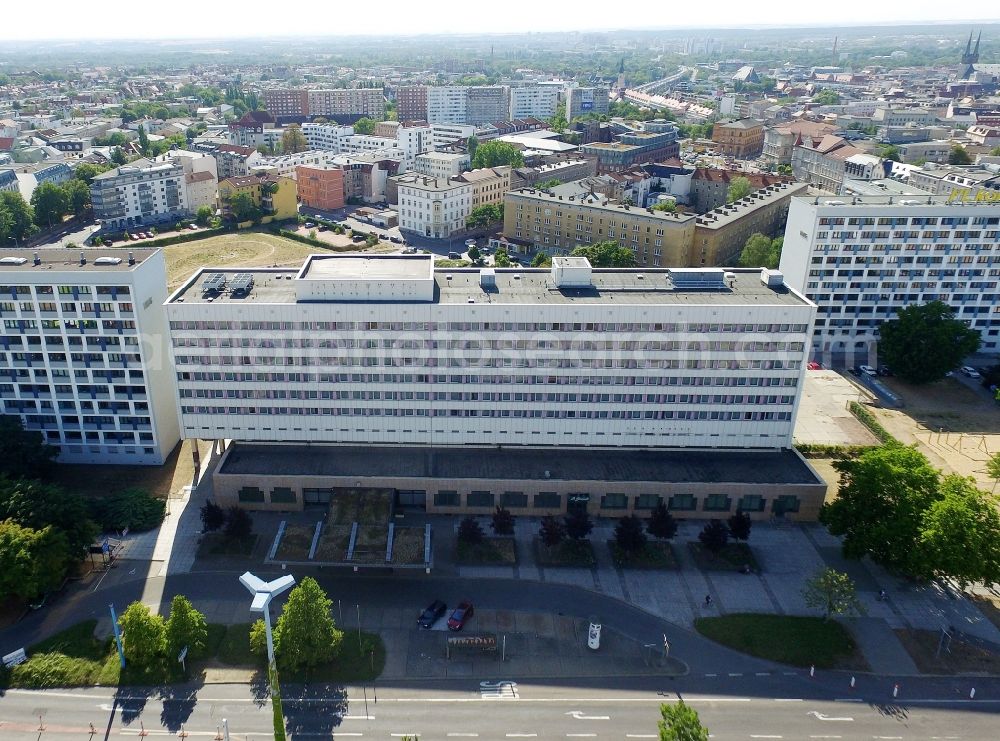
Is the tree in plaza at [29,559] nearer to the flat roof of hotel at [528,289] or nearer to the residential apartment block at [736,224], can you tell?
the flat roof of hotel at [528,289]

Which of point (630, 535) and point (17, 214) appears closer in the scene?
point (630, 535)

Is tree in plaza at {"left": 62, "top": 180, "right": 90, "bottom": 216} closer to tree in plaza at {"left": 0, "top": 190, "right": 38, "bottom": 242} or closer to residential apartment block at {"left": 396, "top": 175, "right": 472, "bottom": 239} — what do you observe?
tree in plaza at {"left": 0, "top": 190, "right": 38, "bottom": 242}

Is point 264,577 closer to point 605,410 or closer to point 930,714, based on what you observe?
point 605,410

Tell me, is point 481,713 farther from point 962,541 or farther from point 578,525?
point 962,541

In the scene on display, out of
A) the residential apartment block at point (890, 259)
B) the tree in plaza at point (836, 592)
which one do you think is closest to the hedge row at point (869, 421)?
the residential apartment block at point (890, 259)

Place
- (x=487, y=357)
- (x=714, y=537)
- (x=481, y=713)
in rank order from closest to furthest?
(x=481, y=713) → (x=714, y=537) → (x=487, y=357)

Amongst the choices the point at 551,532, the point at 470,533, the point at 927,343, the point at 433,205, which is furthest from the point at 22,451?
the point at 433,205
